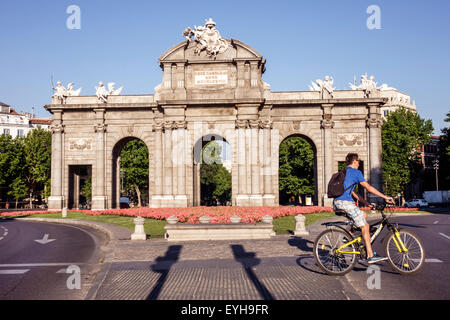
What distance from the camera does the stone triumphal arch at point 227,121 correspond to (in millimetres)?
40438

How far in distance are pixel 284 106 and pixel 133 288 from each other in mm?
34513

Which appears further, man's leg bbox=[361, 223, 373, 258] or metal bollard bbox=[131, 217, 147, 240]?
metal bollard bbox=[131, 217, 147, 240]

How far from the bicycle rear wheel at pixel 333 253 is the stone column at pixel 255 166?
30.1 metres

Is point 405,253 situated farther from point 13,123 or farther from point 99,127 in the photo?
point 13,123

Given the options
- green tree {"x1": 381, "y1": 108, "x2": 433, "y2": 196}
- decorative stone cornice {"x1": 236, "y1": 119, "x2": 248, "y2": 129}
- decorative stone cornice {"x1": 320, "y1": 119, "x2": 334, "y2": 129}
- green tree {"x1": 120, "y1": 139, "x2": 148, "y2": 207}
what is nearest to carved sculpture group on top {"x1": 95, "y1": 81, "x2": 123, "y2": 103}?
decorative stone cornice {"x1": 236, "y1": 119, "x2": 248, "y2": 129}

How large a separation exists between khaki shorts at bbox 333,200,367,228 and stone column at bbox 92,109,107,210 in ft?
117

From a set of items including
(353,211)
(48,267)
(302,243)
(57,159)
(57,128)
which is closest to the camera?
(353,211)

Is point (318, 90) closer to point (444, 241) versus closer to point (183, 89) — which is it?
point (183, 89)

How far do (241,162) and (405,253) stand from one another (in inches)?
1225

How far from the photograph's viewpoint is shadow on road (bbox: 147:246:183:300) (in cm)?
830

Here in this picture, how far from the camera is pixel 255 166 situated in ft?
132

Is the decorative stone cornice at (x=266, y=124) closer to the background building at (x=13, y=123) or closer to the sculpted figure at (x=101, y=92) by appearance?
the sculpted figure at (x=101, y=92)

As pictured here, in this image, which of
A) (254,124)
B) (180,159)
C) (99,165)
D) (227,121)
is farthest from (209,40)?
(99,165)

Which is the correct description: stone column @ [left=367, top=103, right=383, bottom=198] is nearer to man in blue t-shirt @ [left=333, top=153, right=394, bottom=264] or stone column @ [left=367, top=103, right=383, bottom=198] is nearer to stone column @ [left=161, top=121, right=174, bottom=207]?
stone column @ [left=161, top=121, right=174, bottom=207]
